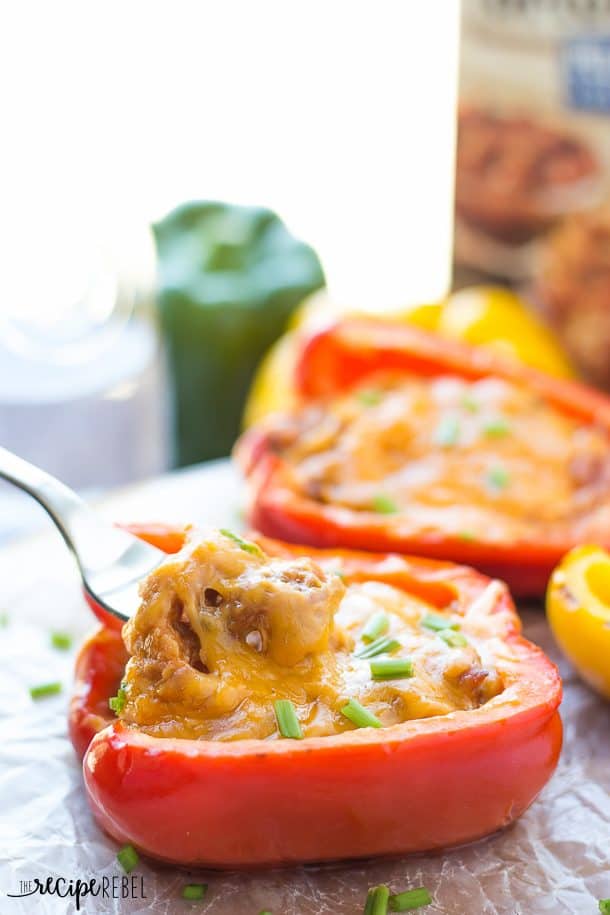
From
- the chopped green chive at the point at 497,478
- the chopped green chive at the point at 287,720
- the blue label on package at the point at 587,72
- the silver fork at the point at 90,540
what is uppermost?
the blue label on package at the point at 587,72

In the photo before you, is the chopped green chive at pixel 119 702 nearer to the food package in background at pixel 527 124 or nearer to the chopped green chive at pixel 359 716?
the chopped green chive at pixel 359 716

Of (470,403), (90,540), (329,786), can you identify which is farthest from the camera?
(470,403)

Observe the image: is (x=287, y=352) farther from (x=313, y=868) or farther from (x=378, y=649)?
(x=313, y=868)

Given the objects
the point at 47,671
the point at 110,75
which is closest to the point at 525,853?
the point at 47,671

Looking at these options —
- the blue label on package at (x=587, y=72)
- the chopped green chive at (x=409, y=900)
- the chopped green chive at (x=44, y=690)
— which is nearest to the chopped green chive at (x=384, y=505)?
the chopped green chive at (x=44, y=690)

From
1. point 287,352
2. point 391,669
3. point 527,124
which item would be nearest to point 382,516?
point 391,669
